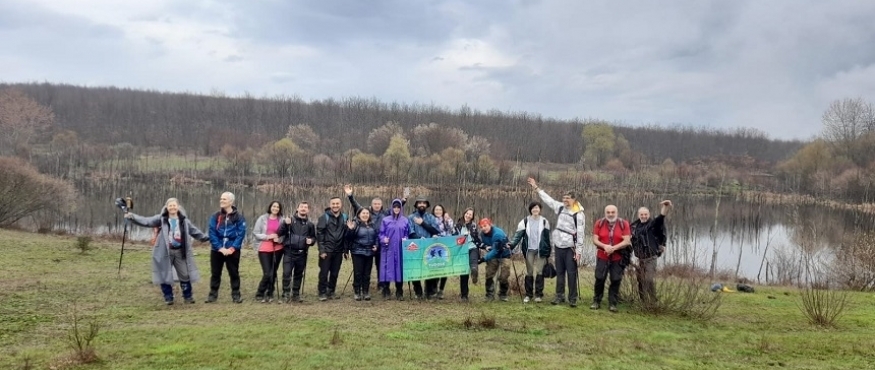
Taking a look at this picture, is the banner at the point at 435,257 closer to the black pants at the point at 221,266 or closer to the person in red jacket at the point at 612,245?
the person in red jacket at the point at 612,245

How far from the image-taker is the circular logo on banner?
9.78 meters

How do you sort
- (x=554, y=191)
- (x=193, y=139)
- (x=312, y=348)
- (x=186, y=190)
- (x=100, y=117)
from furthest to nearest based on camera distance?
(x=100, y=117) → (x=193, y=139) → (x=186, y=190) → (x=554, y=191) → (x=312, y=348)

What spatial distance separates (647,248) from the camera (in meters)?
9.29

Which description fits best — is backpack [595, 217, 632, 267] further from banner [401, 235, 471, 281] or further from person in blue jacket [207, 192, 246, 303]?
person in blue jacket [207, 192, 246, 303]

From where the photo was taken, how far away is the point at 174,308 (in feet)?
29.0

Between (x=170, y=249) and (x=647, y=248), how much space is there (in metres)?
7.37

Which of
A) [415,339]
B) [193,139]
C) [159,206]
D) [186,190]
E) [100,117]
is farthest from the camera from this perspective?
[100,117]

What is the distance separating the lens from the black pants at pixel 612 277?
924cm

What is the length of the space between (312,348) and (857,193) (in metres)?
55.1

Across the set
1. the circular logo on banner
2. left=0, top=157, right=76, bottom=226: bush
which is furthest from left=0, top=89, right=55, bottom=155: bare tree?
the circular logo on banner

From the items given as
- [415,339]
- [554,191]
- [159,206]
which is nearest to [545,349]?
[415,339]

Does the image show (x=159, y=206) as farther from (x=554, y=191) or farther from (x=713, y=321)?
(x=713, y=321)

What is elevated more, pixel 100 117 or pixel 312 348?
pixel 100 117

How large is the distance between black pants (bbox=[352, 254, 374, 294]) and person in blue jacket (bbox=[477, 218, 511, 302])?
1941 millimetres
